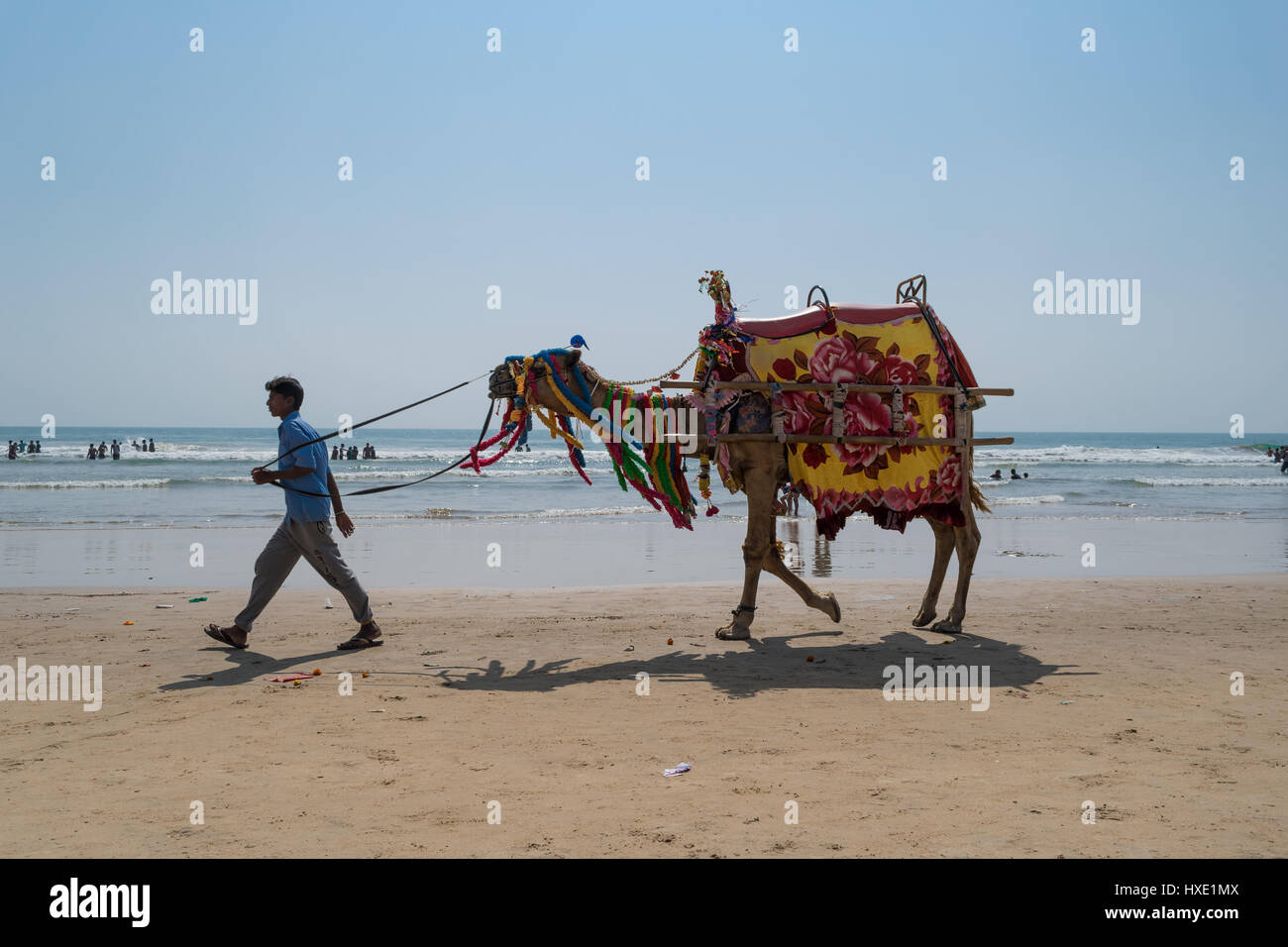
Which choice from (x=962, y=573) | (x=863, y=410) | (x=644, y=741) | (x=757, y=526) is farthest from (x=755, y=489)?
(x=644, y=741)

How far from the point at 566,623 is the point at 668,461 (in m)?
2.03

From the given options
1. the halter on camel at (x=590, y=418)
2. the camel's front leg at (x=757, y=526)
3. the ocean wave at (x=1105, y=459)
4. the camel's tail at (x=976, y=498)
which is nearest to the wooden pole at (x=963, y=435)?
the camel's tail at (x=976, y=498)

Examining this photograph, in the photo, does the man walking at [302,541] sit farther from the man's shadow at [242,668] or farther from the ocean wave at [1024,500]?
A: the ocean wave at [1024,500]

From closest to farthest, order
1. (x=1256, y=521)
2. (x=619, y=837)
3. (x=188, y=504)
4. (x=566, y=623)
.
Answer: (x=619, y=837), (x=566, y=623), (x=1256, y=521), (x=188, y=504)

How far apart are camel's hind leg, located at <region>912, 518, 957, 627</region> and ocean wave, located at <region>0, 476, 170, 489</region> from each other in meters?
30.1

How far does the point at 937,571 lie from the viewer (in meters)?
9.10

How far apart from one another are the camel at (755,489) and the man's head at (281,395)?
1.65 meters

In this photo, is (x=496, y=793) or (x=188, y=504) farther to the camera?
(x=188, y=504)

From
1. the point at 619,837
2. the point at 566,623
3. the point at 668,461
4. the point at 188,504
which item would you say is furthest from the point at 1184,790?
the point at 188,504

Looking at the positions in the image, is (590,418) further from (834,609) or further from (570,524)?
(570,524)

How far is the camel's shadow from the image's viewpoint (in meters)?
6.80
